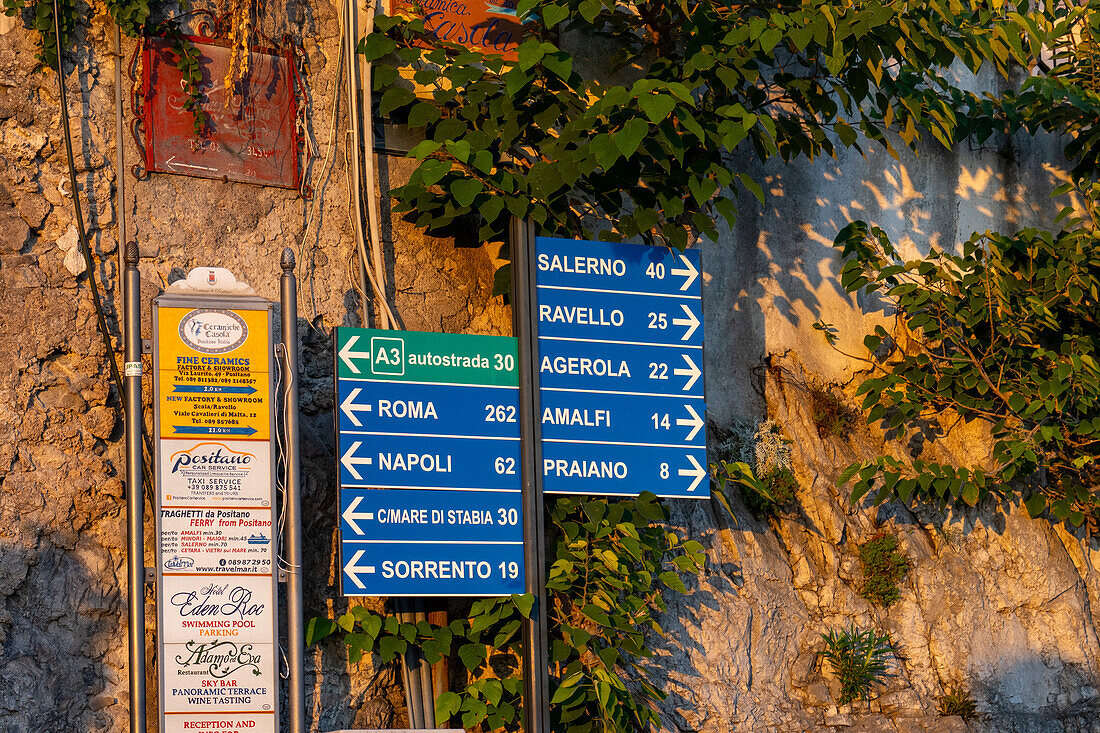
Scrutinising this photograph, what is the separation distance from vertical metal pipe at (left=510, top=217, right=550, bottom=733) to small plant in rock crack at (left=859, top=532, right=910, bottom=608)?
2441mm

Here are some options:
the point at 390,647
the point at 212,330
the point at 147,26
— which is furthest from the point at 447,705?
the point at 147,26

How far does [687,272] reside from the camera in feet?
21.9

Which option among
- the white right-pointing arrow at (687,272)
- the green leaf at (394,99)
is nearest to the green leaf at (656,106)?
the white right-pointing arrow at (687,272)

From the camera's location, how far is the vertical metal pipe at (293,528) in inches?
218

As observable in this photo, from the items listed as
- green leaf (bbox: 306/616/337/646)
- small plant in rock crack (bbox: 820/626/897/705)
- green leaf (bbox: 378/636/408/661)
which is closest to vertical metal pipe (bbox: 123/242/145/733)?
green leaf (bbox: 306/616/337/646)

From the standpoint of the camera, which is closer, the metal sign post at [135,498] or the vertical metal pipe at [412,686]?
the metal sign post at [135,498]

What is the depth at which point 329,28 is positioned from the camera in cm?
683

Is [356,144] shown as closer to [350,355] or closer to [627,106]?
[350,355]

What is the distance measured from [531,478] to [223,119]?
92.0 inches

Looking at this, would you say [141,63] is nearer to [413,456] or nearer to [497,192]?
[497,192]

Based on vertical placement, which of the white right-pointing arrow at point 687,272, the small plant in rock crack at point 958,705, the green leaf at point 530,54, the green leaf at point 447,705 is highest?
the green leaf at point 530,54

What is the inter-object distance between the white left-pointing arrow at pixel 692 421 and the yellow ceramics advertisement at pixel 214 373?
6.89ft

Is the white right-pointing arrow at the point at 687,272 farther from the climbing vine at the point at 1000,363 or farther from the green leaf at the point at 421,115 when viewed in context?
the climbing vine at the point at 1000,363

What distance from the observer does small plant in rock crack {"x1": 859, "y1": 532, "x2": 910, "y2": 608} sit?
756 centimetres
